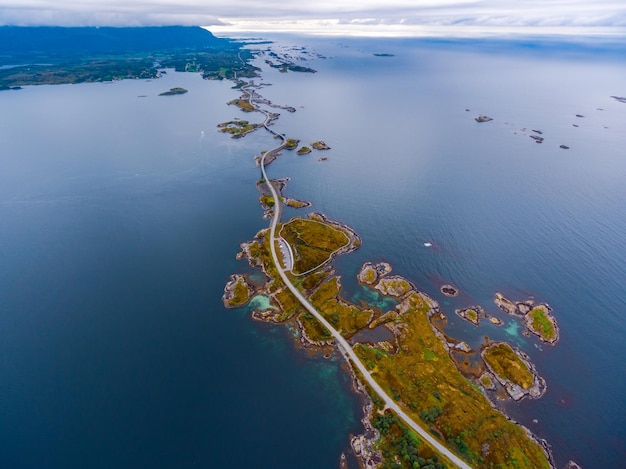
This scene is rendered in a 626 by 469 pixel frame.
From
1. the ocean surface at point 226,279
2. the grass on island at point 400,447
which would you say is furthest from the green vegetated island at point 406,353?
the ocean surface at point 226,279

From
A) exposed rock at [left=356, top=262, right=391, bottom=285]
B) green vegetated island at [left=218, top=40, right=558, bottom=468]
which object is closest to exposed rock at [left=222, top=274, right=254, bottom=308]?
green vegetated island at [left=218, top=40, right=558, bottom=468]

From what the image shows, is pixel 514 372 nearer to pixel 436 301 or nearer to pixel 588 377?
pixel 588 377

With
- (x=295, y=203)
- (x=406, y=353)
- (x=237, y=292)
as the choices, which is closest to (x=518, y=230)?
(x=406, y=353)

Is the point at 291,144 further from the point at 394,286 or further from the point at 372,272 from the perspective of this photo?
the point at 394,286

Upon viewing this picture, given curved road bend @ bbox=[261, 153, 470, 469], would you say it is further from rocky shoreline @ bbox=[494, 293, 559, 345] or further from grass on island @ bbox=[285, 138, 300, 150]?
grass on island @ bbox=[285, 138, 300, 150]

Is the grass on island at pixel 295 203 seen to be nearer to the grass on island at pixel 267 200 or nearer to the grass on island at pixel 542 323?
the grass on island at pixel 267 200
